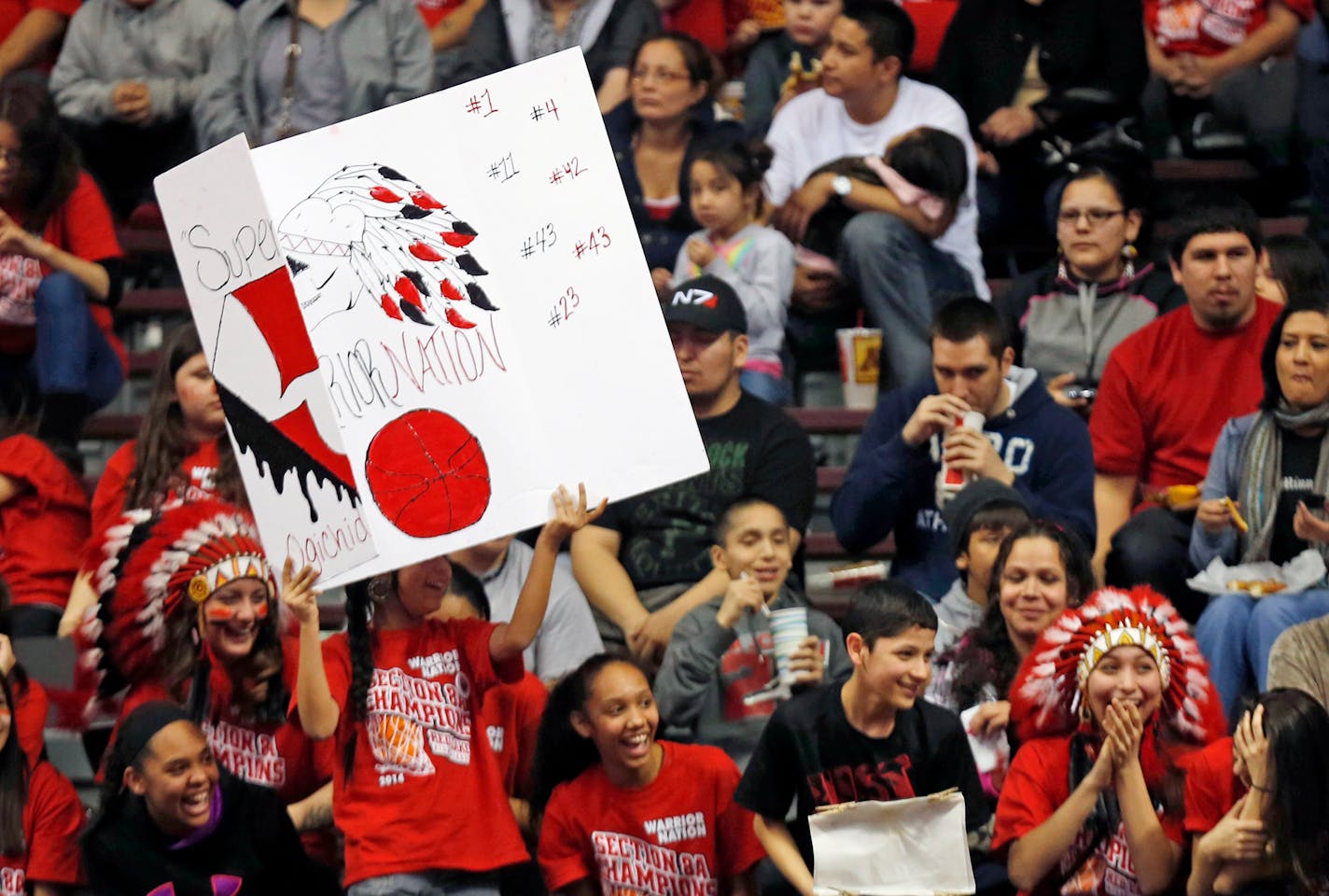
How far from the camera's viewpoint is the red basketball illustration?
4.13 m

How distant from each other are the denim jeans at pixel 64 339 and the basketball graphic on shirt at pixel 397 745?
205cm

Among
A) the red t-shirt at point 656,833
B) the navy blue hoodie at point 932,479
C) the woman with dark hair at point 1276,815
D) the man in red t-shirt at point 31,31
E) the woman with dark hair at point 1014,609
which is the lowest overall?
the woman with dark hair at point 1276,815

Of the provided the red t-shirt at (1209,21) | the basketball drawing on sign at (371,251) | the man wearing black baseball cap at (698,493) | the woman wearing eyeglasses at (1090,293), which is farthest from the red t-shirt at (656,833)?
the red t-shirt at (1209,21)

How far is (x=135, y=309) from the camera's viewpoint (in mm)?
7445

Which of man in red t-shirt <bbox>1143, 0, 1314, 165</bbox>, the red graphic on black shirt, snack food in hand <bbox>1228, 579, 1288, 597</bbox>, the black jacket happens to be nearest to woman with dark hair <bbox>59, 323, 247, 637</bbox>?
the red graphic on black shirt

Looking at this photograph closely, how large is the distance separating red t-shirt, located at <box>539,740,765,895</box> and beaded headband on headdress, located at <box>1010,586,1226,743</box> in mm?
680

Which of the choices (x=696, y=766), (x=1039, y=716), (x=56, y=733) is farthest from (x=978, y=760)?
(x=56, y=733)

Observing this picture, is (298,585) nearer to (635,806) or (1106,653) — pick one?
(635,806)

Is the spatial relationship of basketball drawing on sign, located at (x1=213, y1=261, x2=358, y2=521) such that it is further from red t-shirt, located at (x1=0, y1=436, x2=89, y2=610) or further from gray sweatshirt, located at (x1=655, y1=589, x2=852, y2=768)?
red t-shirt, located at (x1=0, y1=436, x2=89, y2=610)

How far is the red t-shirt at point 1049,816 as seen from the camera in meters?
4.57

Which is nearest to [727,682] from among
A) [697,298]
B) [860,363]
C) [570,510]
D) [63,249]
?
[570,510]

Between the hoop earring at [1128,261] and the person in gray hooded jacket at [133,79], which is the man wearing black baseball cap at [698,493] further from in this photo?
the person in gray hooded jacket at [133,79]

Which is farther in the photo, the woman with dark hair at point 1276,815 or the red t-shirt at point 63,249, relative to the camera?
the red t-shirt at point 63,249

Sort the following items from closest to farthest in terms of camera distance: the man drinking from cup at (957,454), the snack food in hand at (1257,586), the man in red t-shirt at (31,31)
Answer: the snack food in hand at (1257,586)
the man drinking from cup at (957,454)
the man in red t-shirt at (31,31)
